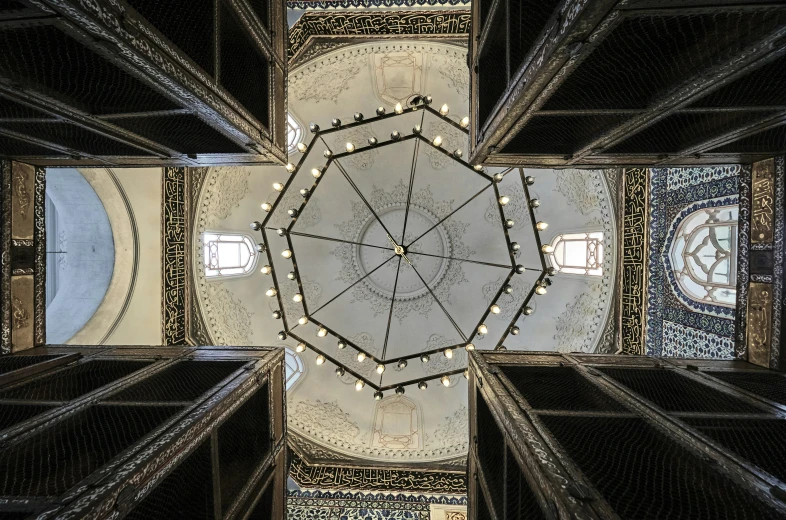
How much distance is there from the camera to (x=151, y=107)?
2.53 m

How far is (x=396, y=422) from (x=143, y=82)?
6786 mm

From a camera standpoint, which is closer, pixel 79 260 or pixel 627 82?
pixel 627 82

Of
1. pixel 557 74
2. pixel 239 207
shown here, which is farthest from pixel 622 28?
pixel 239 207

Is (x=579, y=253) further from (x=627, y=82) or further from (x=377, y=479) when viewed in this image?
(x=377, y=479)

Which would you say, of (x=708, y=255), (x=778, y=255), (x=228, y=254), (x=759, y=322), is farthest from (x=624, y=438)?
(x=228, y=254)

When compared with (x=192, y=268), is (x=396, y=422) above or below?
below

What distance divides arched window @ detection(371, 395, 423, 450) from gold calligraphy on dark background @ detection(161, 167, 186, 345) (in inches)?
147

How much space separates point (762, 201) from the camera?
10.6ft

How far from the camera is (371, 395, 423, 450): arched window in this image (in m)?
7.35

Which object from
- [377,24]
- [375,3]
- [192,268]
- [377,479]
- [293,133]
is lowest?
[377,479]

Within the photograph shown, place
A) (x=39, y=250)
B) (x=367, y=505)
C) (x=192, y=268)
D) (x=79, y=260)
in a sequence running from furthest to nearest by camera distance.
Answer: (x=367, y=505)
(x=192, y=268)
(x=79, y=260)
(x=39, y=250)

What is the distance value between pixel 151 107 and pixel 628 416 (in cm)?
357

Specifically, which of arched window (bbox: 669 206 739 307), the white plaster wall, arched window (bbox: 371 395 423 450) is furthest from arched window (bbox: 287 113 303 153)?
arched window (bbox: 669 206 739 307)

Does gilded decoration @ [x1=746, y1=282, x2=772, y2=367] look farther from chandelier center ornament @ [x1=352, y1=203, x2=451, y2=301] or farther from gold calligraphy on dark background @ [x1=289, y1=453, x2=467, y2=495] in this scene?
chandelier center ornament @ [x1=352, y1=203, x2=451, y2=301]
